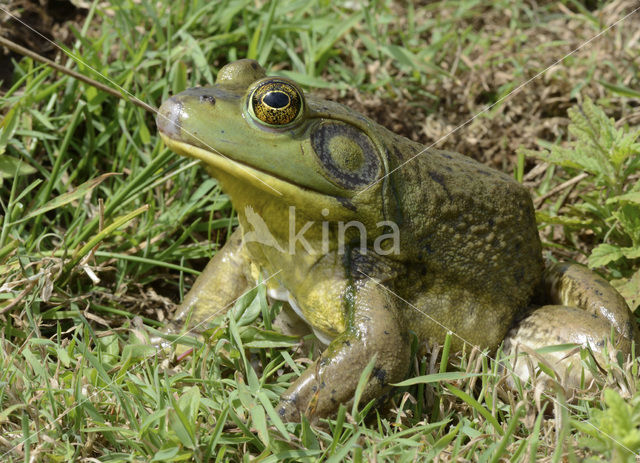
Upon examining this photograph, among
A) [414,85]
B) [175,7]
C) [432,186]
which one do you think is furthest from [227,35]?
[432,186]

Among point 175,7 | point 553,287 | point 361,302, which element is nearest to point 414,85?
point 175,7

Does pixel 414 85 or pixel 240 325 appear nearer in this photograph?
pixel 240 325

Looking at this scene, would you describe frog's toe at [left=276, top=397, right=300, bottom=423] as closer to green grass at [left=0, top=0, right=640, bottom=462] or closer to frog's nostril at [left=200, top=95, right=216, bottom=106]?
green grass at [left=0, top=0, right=640, bottom=462]

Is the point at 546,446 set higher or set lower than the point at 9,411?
lower

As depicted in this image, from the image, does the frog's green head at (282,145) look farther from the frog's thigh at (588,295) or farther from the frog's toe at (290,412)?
the frog's thigh at (588,295)

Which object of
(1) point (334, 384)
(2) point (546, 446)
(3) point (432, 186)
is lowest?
(2) point (546, 446)

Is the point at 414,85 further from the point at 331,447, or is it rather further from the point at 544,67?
the point at 331,447

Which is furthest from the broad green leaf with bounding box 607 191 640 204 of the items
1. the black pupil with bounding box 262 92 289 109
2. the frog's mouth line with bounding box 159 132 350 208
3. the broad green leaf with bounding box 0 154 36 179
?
the broad green leaf with bounding box 0 154 36 179

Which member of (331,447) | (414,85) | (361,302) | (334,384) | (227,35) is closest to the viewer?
(331,447)

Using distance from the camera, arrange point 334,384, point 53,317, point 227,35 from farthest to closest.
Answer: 1. point 227,35
2. point 53,317
3. point 334,384
